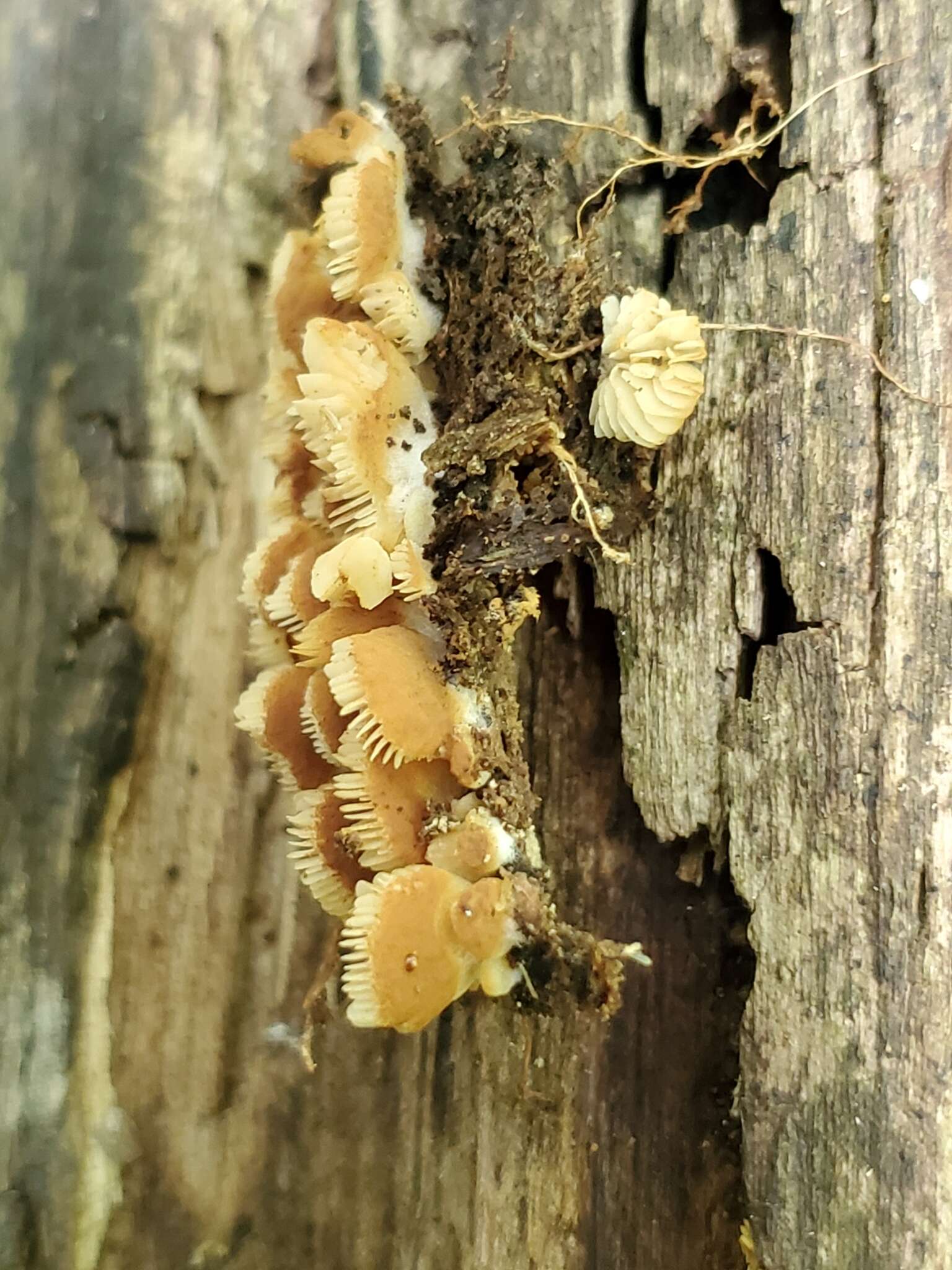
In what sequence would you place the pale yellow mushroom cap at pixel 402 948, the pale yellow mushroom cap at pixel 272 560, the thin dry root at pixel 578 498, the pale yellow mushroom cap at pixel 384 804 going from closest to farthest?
the pale yellow mushroom cap at pixel 402 948 < the pale yellow mushroom cap at pixel 384 804 < the thin dry root at pixel 578 498 < the pale yellow mushroom cap at pixel 272 560

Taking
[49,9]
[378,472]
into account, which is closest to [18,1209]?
[378,472]

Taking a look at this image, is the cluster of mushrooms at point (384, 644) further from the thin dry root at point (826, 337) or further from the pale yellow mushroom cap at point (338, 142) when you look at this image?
the thin dry root at point (826, 337)

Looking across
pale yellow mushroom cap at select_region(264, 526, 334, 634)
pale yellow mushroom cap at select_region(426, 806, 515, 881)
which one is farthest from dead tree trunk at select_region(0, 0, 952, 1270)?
pale yellow mushroom cap at select_region(264, 526, 334, 634)

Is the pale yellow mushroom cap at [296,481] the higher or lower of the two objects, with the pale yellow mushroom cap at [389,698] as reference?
higher

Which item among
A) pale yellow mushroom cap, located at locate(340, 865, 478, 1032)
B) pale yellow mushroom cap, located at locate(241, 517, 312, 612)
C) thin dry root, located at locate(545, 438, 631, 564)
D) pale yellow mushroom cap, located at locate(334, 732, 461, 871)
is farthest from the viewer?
pale yellow mushroom cap, located at locate(241, 517, 312, 612)

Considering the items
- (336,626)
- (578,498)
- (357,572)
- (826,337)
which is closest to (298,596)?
(336,626)

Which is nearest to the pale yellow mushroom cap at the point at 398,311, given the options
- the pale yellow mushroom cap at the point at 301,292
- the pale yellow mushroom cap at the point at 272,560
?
the pale yellow mushroom cap at the point at 301,292

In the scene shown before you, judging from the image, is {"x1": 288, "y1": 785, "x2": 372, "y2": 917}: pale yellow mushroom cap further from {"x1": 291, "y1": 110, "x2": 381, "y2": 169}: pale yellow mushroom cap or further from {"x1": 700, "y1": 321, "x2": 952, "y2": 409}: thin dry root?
{"x1": 291, "y1": 110, "x2": 381, "y2": 169}: pale yellow mushroom cap
